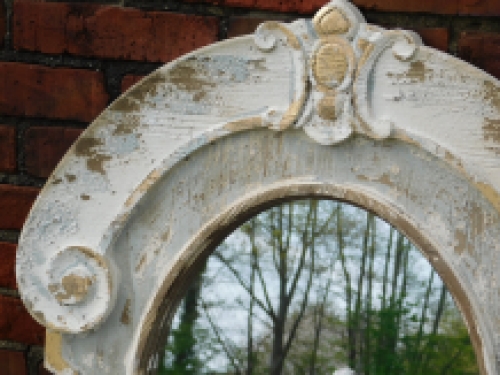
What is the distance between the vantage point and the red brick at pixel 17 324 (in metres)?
1.07

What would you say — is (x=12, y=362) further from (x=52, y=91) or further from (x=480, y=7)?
(x=480, y=7)

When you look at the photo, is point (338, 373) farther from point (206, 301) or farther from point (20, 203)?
point (20, 203)

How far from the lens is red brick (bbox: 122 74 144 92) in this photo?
97cm

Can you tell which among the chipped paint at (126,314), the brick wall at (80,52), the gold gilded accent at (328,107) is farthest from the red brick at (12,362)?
the gold gilded accent at (328,107)

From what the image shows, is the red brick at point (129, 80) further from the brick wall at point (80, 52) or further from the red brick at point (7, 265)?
the red brick at point (7, 265)

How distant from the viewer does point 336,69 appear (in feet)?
2.73

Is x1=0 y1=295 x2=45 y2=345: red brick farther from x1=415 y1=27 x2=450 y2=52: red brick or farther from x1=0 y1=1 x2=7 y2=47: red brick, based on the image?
x1=415 y1=27 x2=450 y2=52: red brick

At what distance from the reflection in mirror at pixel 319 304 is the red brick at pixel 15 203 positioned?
28 cm

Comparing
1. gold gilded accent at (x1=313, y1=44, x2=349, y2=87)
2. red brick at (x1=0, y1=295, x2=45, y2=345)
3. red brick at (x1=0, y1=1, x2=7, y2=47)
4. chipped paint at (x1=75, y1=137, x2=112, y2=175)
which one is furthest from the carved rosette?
red brick at (x1=0, y1=295, x2=45, y2=345)

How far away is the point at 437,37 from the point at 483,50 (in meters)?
0.06

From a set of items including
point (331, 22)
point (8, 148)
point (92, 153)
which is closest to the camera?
point (331, 22)

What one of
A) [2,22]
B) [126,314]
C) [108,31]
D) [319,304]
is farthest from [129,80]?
[319,304]

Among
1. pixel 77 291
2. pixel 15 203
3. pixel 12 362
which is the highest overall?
pixel 15 203

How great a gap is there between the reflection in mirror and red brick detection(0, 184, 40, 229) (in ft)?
0.92
